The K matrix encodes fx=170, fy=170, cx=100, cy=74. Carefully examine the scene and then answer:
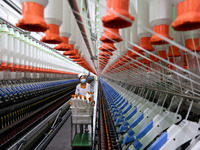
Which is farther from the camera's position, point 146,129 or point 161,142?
point 146,129

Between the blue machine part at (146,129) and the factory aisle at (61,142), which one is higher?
the blue machine part at (146,129)

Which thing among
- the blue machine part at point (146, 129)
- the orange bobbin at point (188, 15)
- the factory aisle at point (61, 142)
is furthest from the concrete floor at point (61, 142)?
the orange bobbin at point (188, 15)

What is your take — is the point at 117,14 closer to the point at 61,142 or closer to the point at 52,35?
the point at 52,35

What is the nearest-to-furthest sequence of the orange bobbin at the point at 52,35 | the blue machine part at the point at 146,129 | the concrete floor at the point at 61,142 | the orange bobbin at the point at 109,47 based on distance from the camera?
the orange bobbin at the point at 52,35, the orange bobbin at the point at 109,47, the blue machine part at the point at 146,129, the concrete floor at the point at 61,142

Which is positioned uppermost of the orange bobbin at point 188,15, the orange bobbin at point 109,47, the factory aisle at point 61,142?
the orange bobbin at point 109,47

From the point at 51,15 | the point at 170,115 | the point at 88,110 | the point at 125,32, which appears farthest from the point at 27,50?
the point at 170,115

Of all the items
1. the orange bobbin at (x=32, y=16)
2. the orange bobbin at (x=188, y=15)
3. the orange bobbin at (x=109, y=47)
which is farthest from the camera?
the orange bobbin at (x=109, y=47)

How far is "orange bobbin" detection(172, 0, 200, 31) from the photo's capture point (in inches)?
27.2

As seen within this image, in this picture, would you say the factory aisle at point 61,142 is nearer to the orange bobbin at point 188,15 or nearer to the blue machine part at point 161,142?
the blue machine part at point 161,142

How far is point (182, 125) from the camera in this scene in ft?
5.62

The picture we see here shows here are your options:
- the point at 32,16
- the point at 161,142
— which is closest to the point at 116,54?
the point at 161,142

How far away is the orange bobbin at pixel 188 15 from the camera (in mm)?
690

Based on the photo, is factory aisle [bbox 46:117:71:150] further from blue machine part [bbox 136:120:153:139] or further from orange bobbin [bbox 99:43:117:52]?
orange bobbin [bbox 99:43:117:52]

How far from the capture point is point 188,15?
701 millimetres
